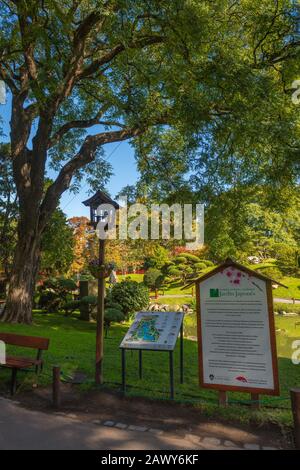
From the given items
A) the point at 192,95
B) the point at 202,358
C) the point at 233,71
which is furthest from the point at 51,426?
the point at 233,71

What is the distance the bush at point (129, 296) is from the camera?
1517 cm

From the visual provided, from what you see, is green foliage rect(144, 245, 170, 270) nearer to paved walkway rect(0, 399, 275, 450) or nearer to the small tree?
the small tree

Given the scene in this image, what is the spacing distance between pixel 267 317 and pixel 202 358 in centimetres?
109

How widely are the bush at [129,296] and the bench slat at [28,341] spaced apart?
27.3 feet

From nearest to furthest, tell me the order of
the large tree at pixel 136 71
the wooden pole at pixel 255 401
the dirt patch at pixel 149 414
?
1. the dirt patch at pixel 149 414
2. the wooden pole at pixel 255 401
3. the large tree at pixel 136 71

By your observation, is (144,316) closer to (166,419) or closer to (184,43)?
(166,419)

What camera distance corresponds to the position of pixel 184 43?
8.48 metres

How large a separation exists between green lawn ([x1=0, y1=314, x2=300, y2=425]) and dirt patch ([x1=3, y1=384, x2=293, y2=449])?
179mm

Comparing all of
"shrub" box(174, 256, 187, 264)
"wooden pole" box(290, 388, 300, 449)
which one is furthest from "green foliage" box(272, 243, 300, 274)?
"wooden pole" box(290, 388, 300, 449)

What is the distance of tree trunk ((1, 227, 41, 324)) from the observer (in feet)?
38.6

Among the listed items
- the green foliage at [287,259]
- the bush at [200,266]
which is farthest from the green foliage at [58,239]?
the bush at [200,266]

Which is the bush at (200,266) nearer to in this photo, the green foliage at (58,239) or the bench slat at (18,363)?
the green foliage at (58,239)

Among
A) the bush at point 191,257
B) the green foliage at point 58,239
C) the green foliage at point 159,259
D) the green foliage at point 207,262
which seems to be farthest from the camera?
the green foliage at point 159,259

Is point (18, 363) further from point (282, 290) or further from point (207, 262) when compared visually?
point (207, 262)
